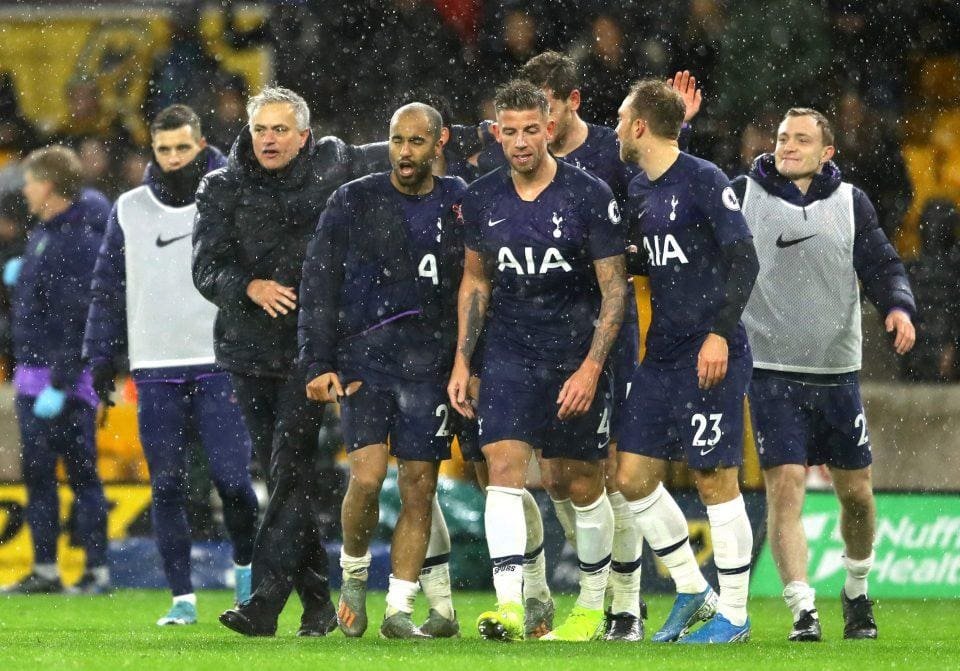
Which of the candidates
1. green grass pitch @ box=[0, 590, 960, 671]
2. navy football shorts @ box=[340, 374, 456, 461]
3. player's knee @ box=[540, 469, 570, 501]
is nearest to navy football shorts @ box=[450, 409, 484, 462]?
navy football shorts @ box=[340, 374, 456, 461]

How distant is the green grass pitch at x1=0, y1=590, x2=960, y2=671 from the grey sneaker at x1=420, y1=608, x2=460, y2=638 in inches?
3.6

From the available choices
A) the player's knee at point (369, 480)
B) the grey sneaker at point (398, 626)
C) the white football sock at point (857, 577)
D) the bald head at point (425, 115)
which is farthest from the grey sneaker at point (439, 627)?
the bald head at point (425, 115)

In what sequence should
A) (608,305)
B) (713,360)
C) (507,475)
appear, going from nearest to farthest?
(713,360) < (507,475) < (608,305)

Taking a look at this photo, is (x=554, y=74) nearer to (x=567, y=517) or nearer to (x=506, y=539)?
(x=567, y=517)

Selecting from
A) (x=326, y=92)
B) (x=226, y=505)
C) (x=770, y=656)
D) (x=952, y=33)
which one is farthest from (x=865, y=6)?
(x=770, y=656)

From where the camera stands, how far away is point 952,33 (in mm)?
14898

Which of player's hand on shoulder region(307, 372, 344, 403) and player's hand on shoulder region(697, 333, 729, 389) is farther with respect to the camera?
player's hand on shoulder region(307, 372, 344, 403)

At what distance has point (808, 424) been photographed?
863 cm

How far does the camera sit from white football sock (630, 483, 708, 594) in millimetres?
8000

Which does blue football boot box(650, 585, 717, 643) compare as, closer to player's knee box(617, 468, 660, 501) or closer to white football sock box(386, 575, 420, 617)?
player's knee box(617, 468, 660, 501)

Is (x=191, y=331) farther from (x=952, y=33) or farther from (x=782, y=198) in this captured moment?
(x=952, y=33)

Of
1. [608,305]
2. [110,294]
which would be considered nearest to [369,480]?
[608,305]

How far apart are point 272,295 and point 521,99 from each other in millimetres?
1471

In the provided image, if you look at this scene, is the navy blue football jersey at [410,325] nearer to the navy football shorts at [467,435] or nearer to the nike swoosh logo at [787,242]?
the navy football shorts at [467,435]
